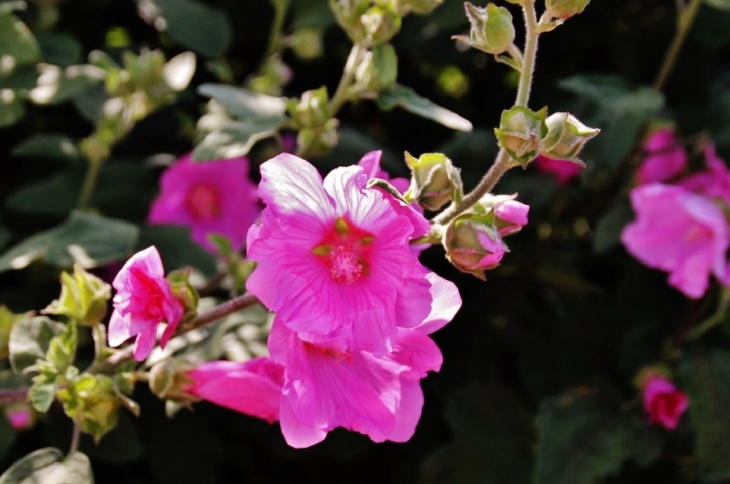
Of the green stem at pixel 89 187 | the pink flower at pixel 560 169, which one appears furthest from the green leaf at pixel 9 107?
the pink flower at pixel 560 169

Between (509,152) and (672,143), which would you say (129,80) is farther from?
(672,143)

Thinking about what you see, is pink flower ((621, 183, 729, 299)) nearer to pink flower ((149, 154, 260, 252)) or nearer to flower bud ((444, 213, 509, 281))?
pink flower ((149, 154, 260, 252))

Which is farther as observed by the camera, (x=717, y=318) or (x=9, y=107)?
(x=717, y=318)

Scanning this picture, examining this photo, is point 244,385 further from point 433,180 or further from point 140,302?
point 433,180

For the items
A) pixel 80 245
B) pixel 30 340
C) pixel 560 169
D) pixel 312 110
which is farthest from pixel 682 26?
pixel 30 340

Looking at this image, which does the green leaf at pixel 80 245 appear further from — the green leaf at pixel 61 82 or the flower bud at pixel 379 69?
the flower bud at pixel 379 69
